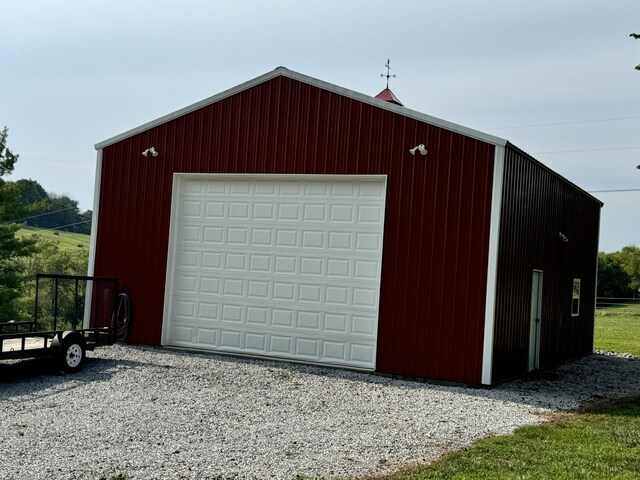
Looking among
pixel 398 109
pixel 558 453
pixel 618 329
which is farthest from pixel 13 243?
pixel 558 453

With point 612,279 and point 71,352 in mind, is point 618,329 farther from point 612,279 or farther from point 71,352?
point 71,352

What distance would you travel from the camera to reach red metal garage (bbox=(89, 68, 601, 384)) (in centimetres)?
1093

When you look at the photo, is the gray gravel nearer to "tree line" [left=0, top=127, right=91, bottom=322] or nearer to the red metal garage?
the red metal garage

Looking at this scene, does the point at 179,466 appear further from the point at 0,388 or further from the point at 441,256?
the point at 441,256

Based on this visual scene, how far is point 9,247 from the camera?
2722 centimetres

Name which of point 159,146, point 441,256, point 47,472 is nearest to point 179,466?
point 47,472

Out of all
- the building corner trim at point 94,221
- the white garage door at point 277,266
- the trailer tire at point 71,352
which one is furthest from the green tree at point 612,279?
the trailer tire at point 71,352

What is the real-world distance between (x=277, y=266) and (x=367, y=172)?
221 cm

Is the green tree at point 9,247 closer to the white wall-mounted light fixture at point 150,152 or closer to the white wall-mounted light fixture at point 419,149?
the white wall-mounted light fixture at point 150,152

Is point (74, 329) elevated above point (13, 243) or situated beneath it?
situated beneath

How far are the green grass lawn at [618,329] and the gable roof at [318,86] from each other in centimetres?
1053

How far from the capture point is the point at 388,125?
1154cm

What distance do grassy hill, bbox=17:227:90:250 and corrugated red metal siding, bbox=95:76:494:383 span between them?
108ft

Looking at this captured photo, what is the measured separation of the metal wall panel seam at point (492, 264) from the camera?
1059 centimetres
